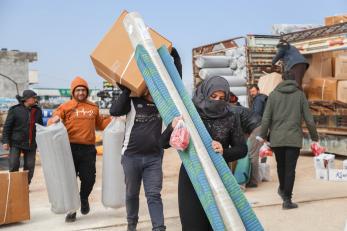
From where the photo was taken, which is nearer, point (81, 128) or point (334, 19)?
point (81, 128)

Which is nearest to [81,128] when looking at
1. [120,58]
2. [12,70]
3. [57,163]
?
[57,163]

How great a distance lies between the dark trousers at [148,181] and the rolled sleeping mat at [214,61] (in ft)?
32.1

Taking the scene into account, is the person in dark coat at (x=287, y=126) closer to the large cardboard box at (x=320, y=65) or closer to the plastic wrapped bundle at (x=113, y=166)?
the plastic wrapped bundle at (x=113, y=166)

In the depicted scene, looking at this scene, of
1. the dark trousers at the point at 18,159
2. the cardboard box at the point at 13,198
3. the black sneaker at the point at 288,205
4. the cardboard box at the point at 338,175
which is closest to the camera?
the cardboard box at the point at 13,198

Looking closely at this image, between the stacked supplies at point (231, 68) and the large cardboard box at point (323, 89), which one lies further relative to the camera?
the stacked supplies at point (231, 68)

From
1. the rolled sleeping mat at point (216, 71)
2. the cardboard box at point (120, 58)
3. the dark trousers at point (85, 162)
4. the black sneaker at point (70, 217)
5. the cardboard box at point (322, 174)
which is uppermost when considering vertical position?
the cardboard box at point (120, 58)

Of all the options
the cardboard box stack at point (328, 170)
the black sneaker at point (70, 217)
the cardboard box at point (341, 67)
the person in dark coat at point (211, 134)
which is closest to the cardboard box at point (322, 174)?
the cardboard box stack at point (328, 170)

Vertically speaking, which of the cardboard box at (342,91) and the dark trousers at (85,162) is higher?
the cardboard box at (342,91)

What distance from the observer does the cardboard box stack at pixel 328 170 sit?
7.99m

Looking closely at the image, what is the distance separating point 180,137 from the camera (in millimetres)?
2969

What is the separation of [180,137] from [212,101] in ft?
1.26

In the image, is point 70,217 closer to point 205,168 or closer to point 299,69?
point 205,168

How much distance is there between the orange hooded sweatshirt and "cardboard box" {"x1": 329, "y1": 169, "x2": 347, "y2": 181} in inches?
168

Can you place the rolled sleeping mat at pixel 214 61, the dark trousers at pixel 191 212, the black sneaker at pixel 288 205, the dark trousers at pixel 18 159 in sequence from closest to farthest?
the dark trousers at pixel 191 212
the black sneaker at pixel 288 205
the dark trousers at pixel 18 159
the rolled sleeping mat at pixel 214 61
